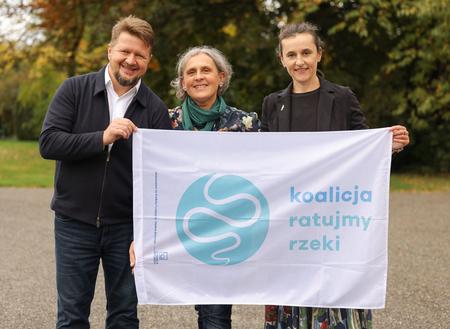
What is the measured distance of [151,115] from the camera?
142 inches

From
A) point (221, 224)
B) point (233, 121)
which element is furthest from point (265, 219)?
point (233, 121)

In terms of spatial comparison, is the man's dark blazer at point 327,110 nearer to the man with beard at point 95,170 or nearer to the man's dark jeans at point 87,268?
Result: the man with beard at point 95,170

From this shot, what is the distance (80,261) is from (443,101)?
1540 centimetres

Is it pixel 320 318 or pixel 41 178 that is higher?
pixel 320 318

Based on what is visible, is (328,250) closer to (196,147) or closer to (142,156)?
(196,147)

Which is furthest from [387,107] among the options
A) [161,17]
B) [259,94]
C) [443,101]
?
[161,17]

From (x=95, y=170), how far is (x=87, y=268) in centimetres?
56

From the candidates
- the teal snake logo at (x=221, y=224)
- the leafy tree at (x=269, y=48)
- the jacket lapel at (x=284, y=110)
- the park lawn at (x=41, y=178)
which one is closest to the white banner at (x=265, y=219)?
the teal snake logo at (x=221, y=224)

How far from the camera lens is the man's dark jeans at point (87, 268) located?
3.48 meters

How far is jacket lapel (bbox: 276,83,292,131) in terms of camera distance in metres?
3.66

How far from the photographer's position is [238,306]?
5.81 metres

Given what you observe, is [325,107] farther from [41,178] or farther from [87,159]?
[41,178]

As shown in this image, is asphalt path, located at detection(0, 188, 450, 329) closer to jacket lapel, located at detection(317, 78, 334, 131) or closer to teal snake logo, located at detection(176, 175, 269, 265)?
teal snake logo, located at detection(176, 175, 269, 265)

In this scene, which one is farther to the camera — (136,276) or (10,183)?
(10,183)
